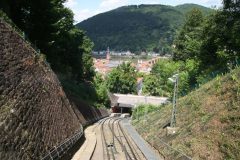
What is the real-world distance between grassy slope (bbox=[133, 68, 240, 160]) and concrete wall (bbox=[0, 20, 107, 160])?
27.3 feet

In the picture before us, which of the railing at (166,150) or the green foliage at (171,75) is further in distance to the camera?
the green foliage at (171,75)

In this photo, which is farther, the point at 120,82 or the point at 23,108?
the point at 120,82

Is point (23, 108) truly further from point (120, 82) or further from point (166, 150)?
point (120, 82)

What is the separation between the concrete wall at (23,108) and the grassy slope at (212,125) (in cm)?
833

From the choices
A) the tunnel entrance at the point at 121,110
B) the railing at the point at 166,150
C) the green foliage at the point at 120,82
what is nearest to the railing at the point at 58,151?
the railing at the point at 166,150

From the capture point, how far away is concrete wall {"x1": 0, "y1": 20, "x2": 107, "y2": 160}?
51.5ft

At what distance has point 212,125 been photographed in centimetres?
2480

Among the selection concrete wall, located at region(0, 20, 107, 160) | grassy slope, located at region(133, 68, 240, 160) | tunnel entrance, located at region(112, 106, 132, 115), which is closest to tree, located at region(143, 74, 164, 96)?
tunnel entrance, located at region(112, 106, 132, 115)

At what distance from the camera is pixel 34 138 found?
733 inches

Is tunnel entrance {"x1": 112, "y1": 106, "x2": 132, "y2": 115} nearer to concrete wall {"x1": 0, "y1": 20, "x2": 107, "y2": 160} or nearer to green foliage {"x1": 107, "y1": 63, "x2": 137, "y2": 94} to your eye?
green foliage {"x1": 107, "y1": 63, "x2": 137, "y2": 94}

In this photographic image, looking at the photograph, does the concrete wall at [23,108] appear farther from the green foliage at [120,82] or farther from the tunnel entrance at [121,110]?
the green foliage at [120,82]

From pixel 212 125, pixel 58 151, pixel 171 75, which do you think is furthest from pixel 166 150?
pixel 171 75

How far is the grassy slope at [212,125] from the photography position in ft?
69.9

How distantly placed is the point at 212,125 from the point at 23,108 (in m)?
11.9
